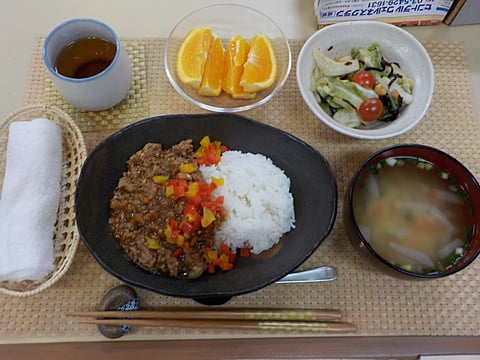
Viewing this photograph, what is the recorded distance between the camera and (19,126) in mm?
1604

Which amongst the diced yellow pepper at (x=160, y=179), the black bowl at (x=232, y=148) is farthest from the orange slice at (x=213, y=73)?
the diced yellow pepper at (x=160, y=179)

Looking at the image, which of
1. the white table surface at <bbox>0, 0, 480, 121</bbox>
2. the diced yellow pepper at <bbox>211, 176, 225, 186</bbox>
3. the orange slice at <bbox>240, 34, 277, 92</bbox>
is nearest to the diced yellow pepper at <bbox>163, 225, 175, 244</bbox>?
the diced yellow pepper at <bbox>211, 176, 225, 186</bbox>

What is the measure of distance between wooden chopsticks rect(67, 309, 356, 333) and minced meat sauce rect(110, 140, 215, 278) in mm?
156

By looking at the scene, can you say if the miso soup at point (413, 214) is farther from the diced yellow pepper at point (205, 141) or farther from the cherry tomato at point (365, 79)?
the diced yellow pepper at point (205, 141)

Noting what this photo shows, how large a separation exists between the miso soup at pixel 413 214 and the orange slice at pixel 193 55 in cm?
79

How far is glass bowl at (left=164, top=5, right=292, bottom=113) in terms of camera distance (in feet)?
5.82

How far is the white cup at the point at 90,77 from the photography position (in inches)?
61.2

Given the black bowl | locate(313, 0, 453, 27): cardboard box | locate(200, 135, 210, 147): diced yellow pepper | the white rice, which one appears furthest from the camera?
locate(313, 0, 453, 27): cardboard box

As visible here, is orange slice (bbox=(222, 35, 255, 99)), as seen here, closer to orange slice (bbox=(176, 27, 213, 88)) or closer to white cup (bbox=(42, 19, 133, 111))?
orange slice (bbox=(176, 27, 213, 88))

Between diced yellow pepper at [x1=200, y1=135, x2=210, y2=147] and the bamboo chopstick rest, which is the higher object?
diced yellow pepper at [x1=200, y1=135, x2=210, y2=147]

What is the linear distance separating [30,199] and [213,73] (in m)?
0.85

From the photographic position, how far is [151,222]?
146 cm

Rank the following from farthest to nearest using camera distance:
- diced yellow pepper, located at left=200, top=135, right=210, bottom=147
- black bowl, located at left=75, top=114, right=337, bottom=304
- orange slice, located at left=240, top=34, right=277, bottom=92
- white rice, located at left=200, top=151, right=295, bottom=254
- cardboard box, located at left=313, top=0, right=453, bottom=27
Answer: cardboard box, located at left=313, top=0, right=453, bottom=27 → orange slice, located at left=240, top=34, right=277, bottom=92 → diced yellow pepper, located at left=200, top=135, right=210, bottom=147 → white rice, located at left=200, top=151, right=295, bottom=254 → black bowl, located at left=75, top=114, right=337, bottom=304

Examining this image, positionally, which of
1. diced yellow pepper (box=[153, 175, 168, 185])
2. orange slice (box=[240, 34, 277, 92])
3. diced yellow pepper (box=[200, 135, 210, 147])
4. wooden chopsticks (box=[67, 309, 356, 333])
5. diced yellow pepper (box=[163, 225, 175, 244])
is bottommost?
wooden chopsticks (box=[67, 309, 356, 333])
